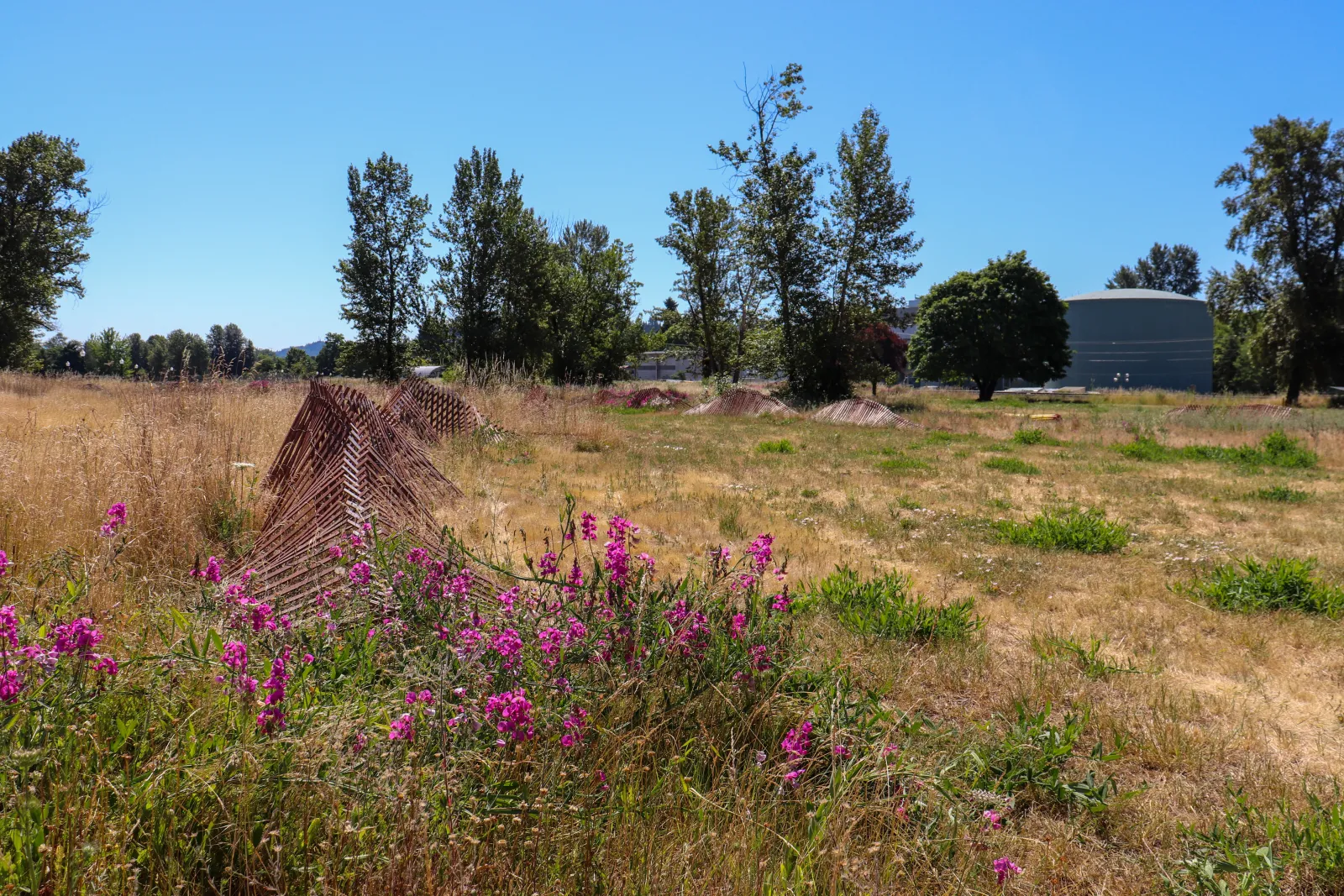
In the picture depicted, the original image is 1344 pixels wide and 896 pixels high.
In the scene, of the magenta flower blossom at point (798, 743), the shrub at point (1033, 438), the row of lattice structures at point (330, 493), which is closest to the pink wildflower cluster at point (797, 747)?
the magenta flower blossom at point (798, 743)

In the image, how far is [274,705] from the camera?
182 cm

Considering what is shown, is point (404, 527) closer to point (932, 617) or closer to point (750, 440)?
point (932, 617)

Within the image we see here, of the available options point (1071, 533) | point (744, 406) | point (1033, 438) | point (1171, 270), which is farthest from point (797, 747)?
point (1171, 270)

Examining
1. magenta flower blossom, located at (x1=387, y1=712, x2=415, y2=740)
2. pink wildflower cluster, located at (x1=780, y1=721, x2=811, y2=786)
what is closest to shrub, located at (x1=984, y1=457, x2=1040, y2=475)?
pink wildflower cluster, located at (x1=780, y1=721, x2=811, y2=786)

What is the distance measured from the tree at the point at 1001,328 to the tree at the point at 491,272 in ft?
75.3

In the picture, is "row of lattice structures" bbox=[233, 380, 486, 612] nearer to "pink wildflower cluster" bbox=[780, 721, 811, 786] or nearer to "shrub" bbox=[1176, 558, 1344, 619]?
"pink wildflower cluster" bbox=[780, 721, 811, 786]

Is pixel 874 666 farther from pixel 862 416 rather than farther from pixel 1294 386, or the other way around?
pixel 1294 386

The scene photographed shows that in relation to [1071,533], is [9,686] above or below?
above

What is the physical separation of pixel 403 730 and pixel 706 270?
4100 centimetres

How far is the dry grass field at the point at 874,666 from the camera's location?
1.72 m

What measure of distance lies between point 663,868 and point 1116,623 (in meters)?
4.00

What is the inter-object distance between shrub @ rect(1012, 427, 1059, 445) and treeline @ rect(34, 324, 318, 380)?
1465 centimetres

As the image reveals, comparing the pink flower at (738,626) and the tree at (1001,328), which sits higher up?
the tree at (1001,328)

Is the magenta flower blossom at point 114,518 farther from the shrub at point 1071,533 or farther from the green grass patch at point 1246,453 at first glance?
the green grass patch at point 1246,453
